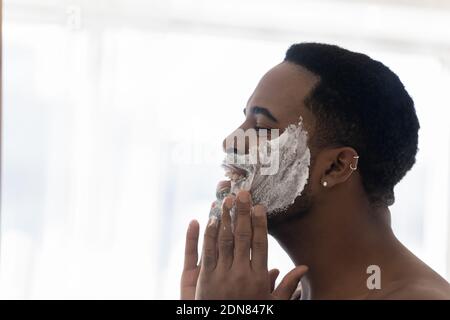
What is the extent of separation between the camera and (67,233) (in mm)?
1150

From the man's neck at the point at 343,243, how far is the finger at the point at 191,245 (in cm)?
12

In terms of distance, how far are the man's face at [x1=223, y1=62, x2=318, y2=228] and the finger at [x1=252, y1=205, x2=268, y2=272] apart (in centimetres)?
8

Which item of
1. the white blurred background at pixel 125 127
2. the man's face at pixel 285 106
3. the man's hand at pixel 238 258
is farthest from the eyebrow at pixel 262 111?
the white blurred background at pixel 125 127

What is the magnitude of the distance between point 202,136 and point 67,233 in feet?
1.05

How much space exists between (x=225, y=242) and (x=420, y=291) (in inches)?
9.9

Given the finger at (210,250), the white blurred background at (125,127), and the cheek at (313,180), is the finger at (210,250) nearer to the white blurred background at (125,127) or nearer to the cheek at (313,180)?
the cheek at (313,180)

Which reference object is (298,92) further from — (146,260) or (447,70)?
(146,260)

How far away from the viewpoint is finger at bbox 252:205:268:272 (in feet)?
2.48

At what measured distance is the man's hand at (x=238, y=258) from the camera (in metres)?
0.76

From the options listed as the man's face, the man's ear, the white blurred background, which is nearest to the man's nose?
the man's face

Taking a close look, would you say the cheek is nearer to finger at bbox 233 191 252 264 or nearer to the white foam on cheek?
the white foam on cheek

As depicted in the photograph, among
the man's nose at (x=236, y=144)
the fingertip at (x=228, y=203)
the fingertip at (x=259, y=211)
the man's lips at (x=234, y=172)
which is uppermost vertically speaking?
the man's nose at (x=236, y=144)

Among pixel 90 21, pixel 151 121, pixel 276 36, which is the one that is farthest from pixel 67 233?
pixel 276 36

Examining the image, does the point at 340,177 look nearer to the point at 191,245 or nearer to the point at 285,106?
the point at 285,106
